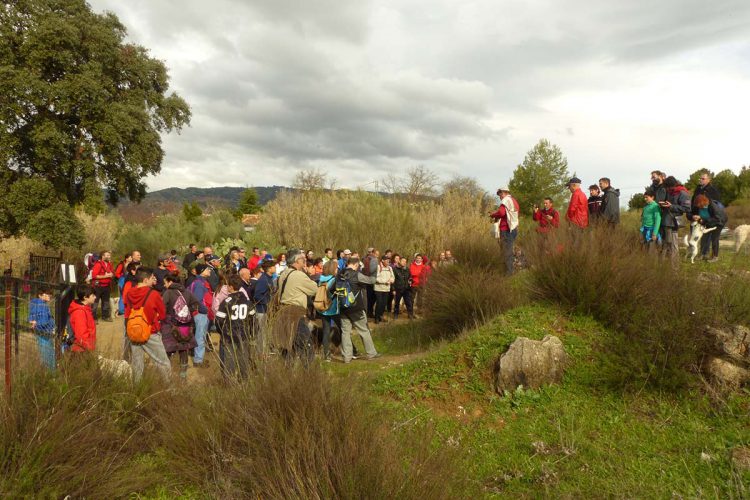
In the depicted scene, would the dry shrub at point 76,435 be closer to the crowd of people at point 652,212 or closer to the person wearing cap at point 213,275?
the person wearing cap at point 213,275

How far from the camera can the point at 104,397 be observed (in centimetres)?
418

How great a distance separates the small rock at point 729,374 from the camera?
4.87 m

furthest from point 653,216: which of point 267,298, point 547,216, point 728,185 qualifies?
point 728,185

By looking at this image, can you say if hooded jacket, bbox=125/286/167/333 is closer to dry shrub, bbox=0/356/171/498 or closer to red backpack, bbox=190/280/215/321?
dry shrub, bbox=0/356/171/498

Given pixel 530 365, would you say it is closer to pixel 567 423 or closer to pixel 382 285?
pixel 567 423

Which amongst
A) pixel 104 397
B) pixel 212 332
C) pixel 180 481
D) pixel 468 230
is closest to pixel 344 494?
pixel 180 481

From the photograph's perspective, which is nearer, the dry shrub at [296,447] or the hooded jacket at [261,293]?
the dry shrub at [296,447]

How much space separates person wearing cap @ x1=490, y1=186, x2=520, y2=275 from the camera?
942 cm

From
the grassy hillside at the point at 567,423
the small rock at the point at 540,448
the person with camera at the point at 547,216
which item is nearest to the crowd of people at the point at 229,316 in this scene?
→ the grassy hillside at the point at 567,423

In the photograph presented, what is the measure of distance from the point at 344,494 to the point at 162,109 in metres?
21.4

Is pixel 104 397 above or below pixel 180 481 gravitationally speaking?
above

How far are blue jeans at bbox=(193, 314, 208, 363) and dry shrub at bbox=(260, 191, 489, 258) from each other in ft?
28.5

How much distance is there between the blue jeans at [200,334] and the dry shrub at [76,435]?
3527 mm

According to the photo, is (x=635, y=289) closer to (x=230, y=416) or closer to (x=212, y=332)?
(x=230, y=416)
